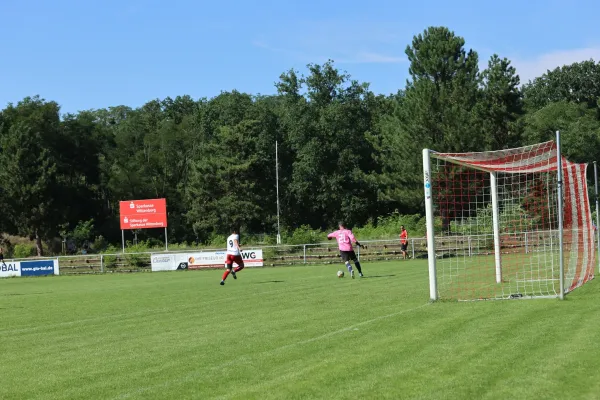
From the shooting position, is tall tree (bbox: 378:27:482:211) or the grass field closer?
the grass field

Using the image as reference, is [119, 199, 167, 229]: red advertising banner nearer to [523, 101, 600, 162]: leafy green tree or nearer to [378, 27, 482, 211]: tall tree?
[378, 27, 482, 211]: tall tree

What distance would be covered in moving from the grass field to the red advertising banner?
32196mm

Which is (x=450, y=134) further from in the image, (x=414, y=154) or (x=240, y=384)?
(x=240, y=384)

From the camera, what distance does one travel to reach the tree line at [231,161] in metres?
68.4

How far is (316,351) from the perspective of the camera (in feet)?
29.0

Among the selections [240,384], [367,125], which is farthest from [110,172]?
[240,384]

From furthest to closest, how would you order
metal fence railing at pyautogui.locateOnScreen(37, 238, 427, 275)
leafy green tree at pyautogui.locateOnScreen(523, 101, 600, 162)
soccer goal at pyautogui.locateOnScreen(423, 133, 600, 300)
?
leafy green tree at pyautogui.locateOnScreen(523, 101, 600, 162) < metal fence railing at pyautogui.locateOnScreen(37, 238, 427, 275) < soccer goal at pyautogui.locateOnScreen(423, 133, 600, 300)

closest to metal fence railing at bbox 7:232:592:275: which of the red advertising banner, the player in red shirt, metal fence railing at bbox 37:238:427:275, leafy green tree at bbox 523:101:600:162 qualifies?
metal fence railing at bbox 37:238:427:275

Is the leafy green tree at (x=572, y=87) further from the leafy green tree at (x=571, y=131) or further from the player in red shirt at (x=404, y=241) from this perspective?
the player in red shirt at (x=404, y=241)

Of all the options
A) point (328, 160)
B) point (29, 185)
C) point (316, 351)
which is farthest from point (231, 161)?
point (316, 351)

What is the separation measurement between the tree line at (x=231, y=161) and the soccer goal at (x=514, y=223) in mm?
28197

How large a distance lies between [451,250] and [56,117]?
57.1 metres

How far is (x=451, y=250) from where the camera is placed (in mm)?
36156

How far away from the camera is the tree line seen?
6838 cm
